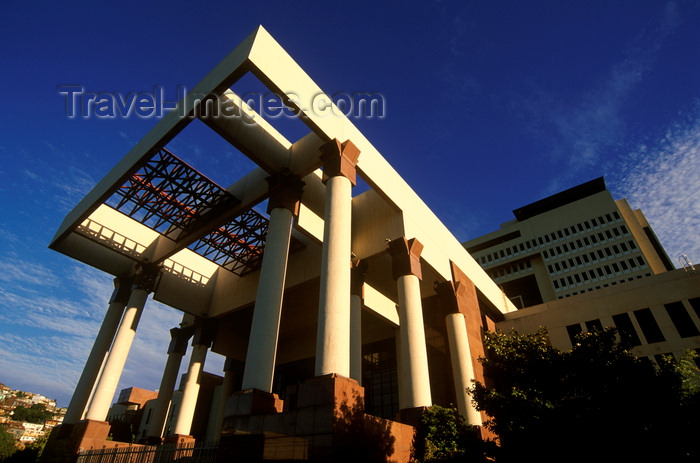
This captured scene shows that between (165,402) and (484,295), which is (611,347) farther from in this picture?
(165,402)

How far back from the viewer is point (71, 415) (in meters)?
27.8

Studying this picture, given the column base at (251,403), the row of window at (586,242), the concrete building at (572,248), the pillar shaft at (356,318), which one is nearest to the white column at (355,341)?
the pillar shaft at (356,318)

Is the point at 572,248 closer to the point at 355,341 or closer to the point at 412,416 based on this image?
the point at 355,341

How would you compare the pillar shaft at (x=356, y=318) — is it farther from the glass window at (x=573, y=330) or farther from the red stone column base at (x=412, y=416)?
the glass window at (x=573, y=330)

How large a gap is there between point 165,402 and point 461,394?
25888 millimetres

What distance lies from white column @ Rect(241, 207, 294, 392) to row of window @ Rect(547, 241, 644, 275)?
239 ft

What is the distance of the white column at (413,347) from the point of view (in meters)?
21.1

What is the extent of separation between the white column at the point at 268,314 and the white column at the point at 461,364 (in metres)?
13.1

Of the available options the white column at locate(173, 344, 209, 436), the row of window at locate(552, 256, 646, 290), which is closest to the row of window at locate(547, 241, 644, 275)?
the row of window at locate(552, 256, 646, 290)

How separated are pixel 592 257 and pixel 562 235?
7.15m

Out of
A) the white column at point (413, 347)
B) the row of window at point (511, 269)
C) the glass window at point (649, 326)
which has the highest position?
the row of window at point (511, 269)

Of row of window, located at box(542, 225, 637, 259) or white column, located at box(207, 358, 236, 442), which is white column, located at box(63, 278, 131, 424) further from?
row of window, located at box(542, 225, 637, 259)

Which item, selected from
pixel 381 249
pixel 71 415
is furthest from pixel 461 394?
pixel 71 415

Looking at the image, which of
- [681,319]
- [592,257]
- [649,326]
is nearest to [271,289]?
[649,326]
